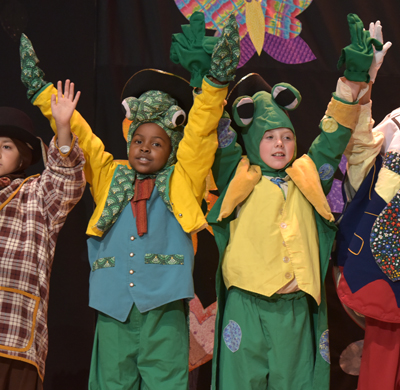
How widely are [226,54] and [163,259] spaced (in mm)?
897

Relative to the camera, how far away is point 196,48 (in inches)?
93.7

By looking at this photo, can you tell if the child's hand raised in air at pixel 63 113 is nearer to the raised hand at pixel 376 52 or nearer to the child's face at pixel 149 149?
the child's face at pixel 149 149

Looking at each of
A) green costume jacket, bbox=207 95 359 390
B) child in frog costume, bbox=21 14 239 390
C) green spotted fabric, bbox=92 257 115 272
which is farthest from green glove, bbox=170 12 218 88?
green spotted fabric, bbox=92 257 115 272

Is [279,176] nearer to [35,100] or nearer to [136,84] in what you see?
[136,84]

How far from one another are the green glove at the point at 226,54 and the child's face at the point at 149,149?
0.37 m

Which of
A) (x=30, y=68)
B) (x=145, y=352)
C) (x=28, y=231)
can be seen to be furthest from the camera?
(x=30, y=68)

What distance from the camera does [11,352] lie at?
218 cm

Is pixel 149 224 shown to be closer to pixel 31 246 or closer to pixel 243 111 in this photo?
pixel 31 246

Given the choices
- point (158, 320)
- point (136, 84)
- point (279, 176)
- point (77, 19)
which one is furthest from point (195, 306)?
point (77, 19)

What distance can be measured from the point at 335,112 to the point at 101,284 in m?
1.27

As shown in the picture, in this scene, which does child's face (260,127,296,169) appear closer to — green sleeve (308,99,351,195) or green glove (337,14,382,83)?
green sleeve (308,99,351,195)

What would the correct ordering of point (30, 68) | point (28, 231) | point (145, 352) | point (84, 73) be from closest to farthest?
1. point (145, 352)
2. point (28, 231)
3. point (30, 68)
4. point (84, 73)

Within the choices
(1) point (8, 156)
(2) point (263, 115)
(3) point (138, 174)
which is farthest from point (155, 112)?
(1) point (8, 156)

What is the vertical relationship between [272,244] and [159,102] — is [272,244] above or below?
below
